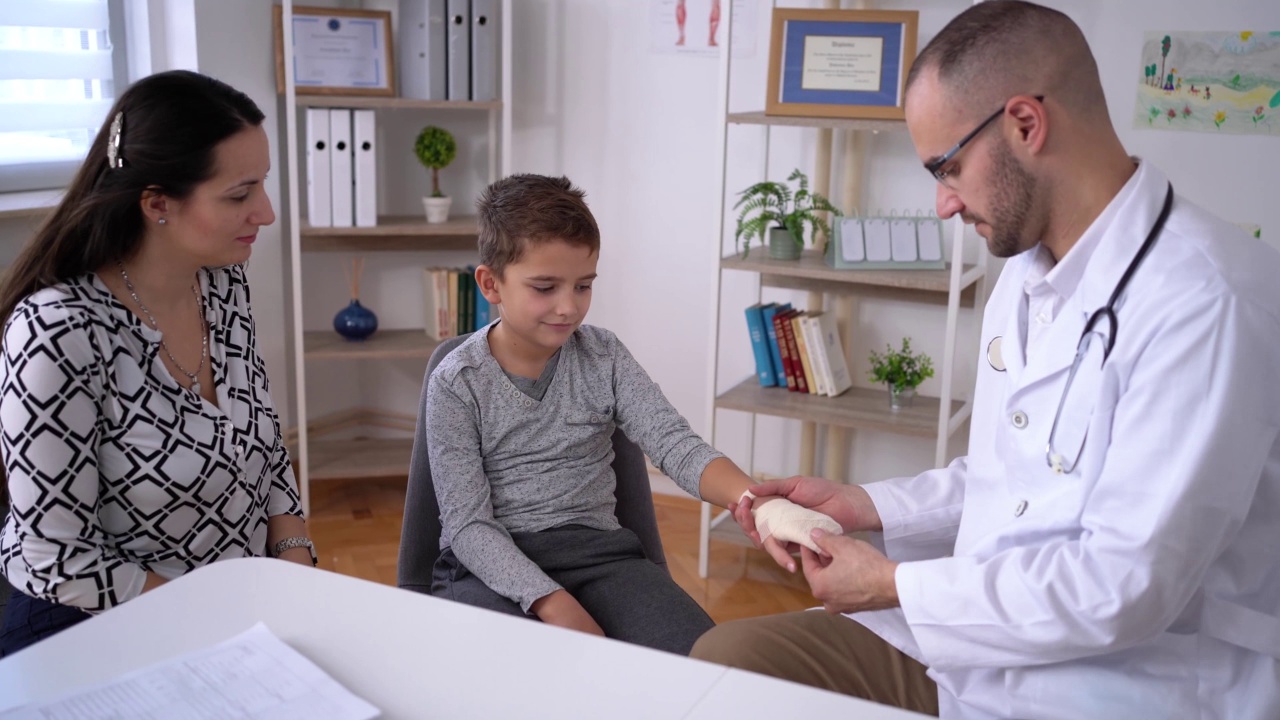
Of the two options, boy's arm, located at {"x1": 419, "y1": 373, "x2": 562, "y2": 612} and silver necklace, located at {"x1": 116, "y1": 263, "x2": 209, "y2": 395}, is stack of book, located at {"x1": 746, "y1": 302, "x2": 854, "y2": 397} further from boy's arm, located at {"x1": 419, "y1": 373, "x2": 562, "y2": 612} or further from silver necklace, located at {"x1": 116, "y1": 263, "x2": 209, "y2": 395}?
silver necklace, located at {"x1": 116, "y1": 263, "x2": 209, "y2": 395}

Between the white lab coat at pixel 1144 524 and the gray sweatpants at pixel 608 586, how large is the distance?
0.46 meters

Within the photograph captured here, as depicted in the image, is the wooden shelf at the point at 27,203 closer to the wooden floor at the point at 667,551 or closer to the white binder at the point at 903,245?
the wooden floor at the point at 667,551

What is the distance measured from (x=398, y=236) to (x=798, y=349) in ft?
5.06

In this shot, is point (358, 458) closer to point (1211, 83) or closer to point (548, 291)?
point (548, 291)

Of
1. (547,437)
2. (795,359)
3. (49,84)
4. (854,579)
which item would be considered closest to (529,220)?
(547,437)

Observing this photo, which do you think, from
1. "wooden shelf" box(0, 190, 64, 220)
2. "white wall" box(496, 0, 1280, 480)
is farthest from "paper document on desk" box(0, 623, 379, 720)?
"white wall" box(496, 0, 1280, 480)

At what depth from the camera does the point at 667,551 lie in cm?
363

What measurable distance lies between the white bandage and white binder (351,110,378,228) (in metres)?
2.23

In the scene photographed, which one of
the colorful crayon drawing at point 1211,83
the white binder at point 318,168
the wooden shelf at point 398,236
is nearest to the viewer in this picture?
the colorful crayon drawing at point 1211,83

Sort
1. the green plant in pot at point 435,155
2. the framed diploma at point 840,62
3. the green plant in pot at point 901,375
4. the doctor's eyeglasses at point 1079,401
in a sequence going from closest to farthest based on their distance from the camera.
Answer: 1. the doctor's eyeglasses at point 1079,401
2. the framed diploma at point 840,62
3. the green plant in pot at point 901,375
4. the green plant in pot at point 435,155

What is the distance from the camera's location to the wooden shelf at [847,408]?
314 cm

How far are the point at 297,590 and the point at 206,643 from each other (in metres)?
0.14

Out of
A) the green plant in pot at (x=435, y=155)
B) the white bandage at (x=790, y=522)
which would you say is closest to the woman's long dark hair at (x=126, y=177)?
the white bandage at (x=790, y=522)

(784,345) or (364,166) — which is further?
(364,166)
